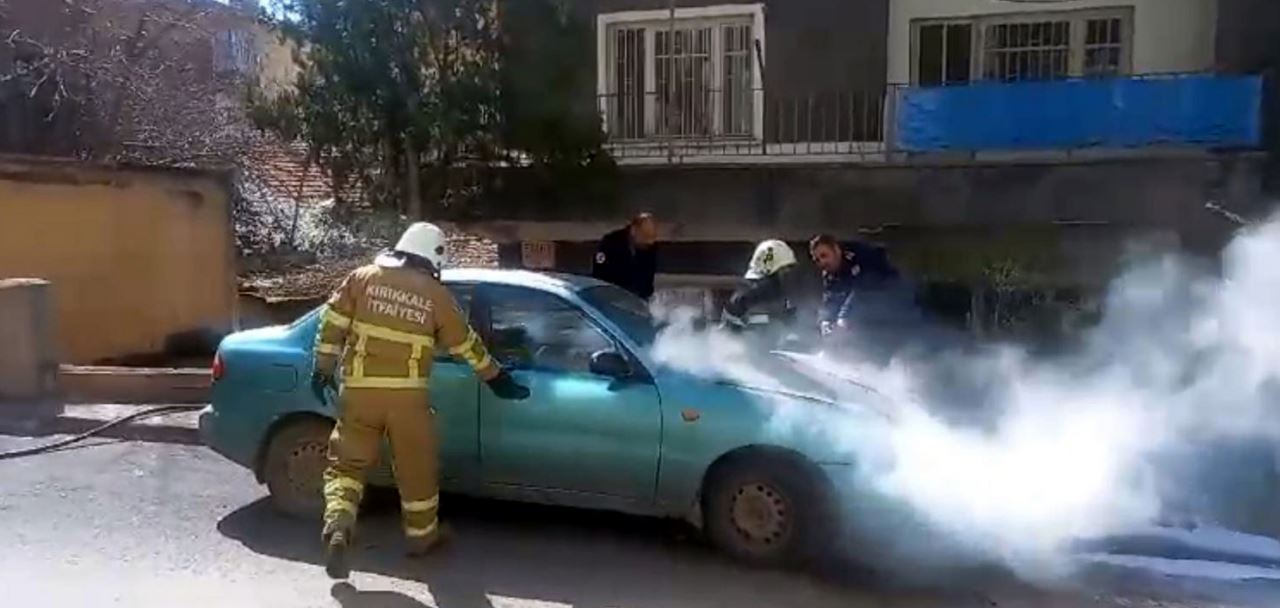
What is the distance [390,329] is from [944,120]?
7.08 metres

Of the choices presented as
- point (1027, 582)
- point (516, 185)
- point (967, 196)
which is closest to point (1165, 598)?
point (1027, 582)

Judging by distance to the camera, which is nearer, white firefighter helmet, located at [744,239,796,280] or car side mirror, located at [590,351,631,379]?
car side mirror, located at [590,351,631,379]

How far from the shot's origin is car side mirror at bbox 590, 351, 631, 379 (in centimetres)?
581

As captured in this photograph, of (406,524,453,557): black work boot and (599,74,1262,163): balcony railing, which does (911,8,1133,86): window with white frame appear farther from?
(406,524,453,557): black work boot

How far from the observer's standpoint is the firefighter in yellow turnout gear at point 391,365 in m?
5.42

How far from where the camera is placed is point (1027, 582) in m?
5.48

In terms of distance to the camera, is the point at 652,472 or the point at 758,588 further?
the point at 652,472

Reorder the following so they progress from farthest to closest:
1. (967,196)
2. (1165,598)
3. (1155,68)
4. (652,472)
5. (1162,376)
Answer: (1155,68) → (967,196) → (1162,376) → (652,472) → (1165,598)

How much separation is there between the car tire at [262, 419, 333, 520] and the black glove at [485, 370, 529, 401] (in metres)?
1.05

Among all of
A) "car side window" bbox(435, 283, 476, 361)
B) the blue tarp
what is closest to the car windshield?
"car side window" bbox(435, 283, 476, 361)

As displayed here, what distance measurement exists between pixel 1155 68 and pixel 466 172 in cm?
703

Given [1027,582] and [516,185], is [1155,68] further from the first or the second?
[1027,582]

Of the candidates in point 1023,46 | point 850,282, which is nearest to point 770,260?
point 850,282

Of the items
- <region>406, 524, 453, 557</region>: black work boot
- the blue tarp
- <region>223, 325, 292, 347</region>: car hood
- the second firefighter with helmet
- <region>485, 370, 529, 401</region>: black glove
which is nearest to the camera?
<region>406, 524, 453, 557</region>: black work boot
